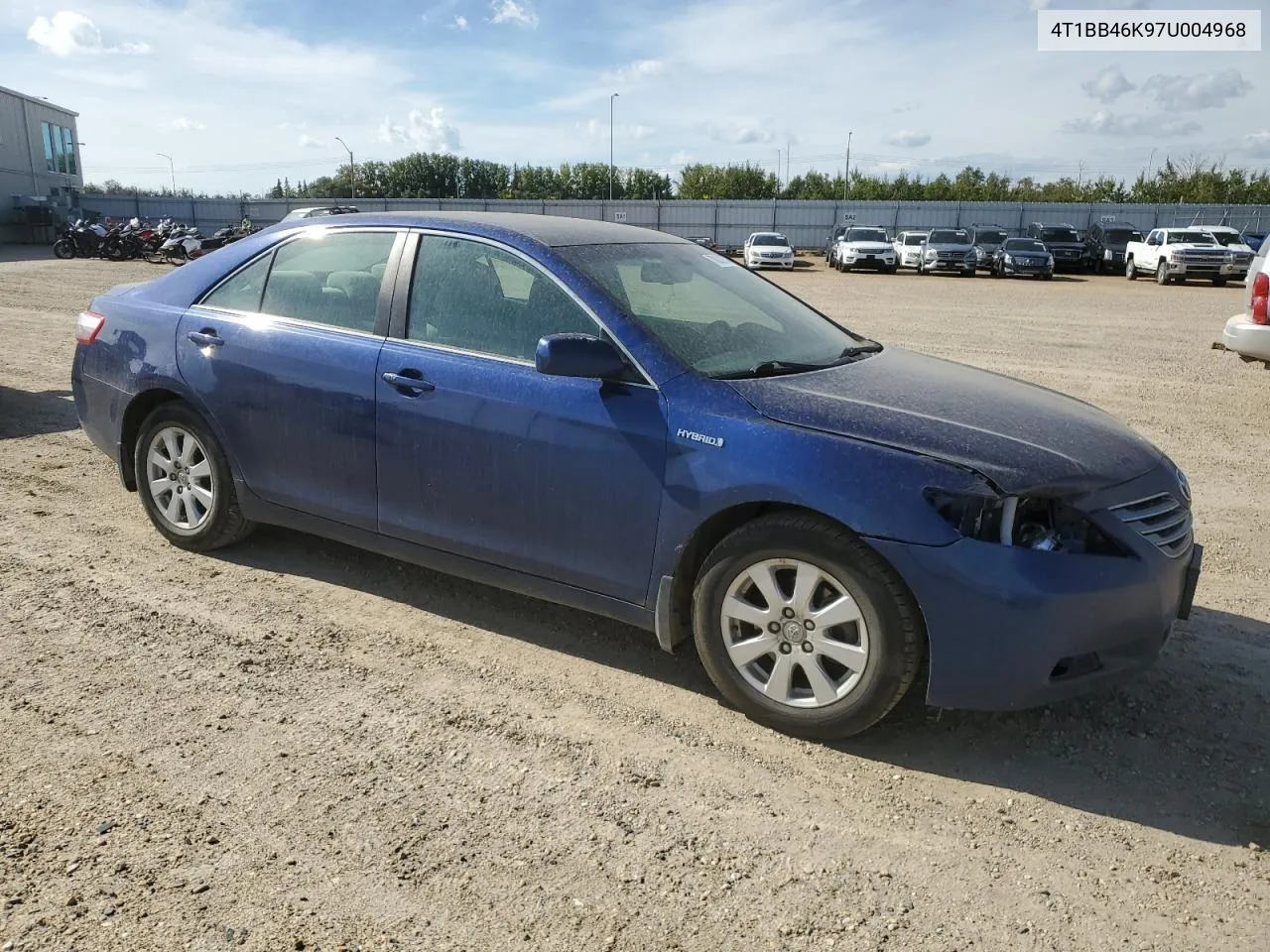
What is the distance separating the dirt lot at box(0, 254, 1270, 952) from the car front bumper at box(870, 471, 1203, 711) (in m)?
0.34

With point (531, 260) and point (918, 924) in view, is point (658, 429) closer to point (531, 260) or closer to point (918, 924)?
Answer: point (531, 260)

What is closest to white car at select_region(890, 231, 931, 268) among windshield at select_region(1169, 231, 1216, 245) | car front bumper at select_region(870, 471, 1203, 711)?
windshield at select_region(1169, 231, 1216, 245)

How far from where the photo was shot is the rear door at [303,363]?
164 inches

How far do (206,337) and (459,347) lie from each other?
4.76 feet

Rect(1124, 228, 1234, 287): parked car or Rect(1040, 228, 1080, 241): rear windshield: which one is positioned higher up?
Rect(1040, 228, 1080, 241): rear windshield

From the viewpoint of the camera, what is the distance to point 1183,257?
1145 inches

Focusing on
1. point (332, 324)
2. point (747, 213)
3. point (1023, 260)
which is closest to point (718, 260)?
A: point (332, 324)

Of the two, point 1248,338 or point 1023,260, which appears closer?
point 1248,338

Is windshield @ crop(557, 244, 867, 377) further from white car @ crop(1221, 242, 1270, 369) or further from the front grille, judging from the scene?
white car @ crop(1221, 242, 1270, 369)

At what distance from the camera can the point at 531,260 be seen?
12.7 feet

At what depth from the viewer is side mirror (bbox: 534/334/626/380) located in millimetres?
3441

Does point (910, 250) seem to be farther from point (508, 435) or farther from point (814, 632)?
point (814, 632)

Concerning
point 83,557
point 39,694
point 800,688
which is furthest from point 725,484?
point 83,557

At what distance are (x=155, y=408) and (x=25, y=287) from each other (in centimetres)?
1852
